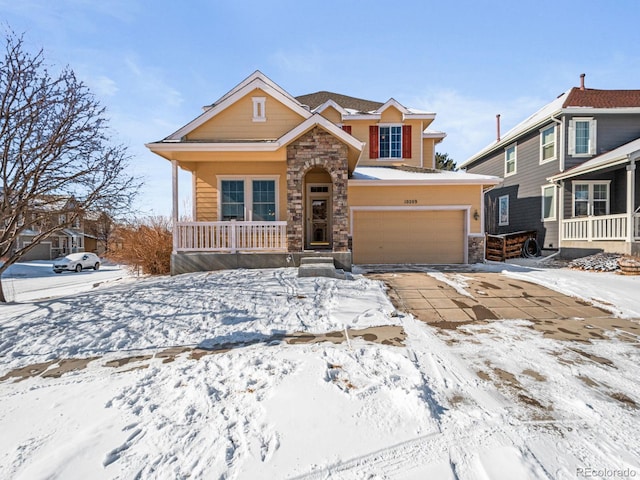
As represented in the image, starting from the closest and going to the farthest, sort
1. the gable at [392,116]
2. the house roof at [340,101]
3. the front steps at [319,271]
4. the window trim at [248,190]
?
the front steps at [319,271] → the window trim at [248,190] → the gable at [392,116] → the house roof at [340,101]

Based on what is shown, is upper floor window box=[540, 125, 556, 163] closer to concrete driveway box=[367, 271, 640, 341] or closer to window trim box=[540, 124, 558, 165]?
window trim box=[540, 124, 558, 165]

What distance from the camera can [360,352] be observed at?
11.8 ft

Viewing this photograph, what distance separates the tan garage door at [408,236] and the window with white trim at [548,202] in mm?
6572

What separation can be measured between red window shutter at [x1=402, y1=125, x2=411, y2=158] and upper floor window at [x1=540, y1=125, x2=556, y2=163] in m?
6.79

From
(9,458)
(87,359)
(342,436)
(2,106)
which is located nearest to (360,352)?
(342,436)

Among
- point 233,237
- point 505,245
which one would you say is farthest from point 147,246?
point 505,245

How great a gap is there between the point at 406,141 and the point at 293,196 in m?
8.14

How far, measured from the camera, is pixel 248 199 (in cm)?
1053

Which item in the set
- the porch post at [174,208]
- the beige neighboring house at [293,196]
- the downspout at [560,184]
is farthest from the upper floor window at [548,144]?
the porch post at [174,208]

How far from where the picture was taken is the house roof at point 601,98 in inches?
557

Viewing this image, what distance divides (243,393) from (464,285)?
19.9 feet

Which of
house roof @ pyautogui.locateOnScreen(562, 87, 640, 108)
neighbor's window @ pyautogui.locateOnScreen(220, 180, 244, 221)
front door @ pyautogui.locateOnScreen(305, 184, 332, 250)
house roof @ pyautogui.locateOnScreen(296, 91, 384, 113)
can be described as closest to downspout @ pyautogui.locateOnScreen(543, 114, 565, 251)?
house roof @ pyautogui.locateOnScreen(562, 87, 640, 108)

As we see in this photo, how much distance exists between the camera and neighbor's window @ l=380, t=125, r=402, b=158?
14570 mm

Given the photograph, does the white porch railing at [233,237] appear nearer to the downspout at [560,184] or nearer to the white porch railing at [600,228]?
the white porch railing at [600,228]
